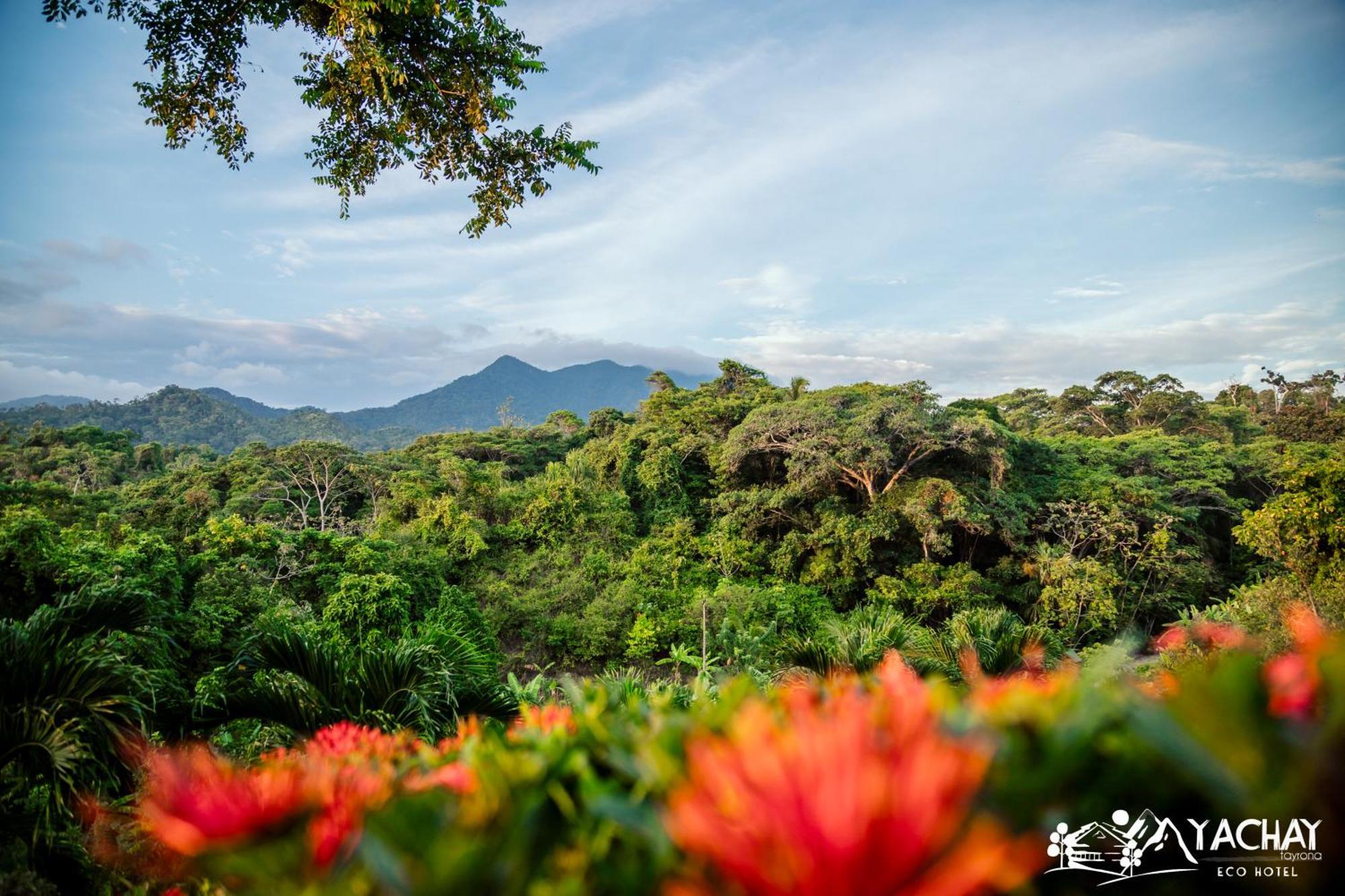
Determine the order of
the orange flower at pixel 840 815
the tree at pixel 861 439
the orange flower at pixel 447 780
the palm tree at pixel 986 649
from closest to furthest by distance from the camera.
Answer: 1. the orange flower at pixel 840 815
2. the orange flower at pixel 447 780
3. the palm tree at pixel 986 649
4. the tree at pixel 861 439

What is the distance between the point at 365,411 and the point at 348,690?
14703 centimetres

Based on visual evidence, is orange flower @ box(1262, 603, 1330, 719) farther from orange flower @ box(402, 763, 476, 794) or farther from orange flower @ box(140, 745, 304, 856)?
orange flower @ box(140, 745, 304, 856)

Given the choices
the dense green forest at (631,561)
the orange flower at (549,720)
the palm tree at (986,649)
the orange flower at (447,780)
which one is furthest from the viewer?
the palm tree at (986,649)

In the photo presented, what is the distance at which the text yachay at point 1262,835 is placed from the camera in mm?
517

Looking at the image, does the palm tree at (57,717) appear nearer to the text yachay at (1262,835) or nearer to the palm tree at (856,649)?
the text yachay at (1262,835)

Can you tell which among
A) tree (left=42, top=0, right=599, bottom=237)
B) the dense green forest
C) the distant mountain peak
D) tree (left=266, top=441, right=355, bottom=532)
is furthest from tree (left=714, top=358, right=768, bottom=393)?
the distant mountain peak

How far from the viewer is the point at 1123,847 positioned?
601 mm

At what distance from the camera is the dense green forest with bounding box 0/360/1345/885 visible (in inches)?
111

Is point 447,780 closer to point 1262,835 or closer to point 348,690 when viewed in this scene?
point 1262,835

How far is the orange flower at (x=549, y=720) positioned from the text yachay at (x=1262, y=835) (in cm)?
71

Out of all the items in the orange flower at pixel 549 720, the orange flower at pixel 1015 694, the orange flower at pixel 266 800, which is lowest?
the orange flower at pixel 549 720

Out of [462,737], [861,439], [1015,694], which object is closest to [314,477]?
[861,439]

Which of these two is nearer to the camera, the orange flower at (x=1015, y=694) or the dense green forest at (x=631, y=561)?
the orange flower at (x=1015, y=694)

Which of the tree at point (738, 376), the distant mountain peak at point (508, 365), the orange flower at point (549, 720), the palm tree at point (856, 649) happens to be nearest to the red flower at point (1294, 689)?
the orange flower at point (549, 720)
